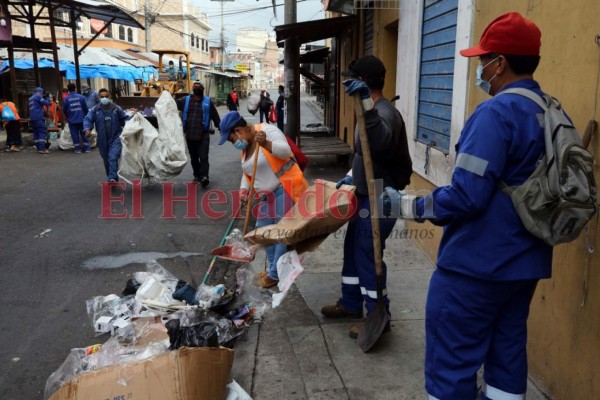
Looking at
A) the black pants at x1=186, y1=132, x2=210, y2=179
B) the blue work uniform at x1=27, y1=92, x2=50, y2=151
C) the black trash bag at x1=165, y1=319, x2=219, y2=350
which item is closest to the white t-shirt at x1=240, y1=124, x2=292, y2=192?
the black trash bag at x1=165, y1=319, x2=219, y2=350

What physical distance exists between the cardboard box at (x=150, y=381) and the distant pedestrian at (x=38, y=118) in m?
12.7

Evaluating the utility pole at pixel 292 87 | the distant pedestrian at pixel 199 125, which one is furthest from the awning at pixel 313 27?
the distant pedestrian at pixel 199 125

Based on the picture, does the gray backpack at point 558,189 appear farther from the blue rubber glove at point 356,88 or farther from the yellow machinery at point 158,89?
the yellow machinery at point 158,89

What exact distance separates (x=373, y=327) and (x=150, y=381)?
1523mm

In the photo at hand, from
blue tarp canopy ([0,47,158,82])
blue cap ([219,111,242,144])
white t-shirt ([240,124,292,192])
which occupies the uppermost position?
blue tarp canopy ([0,47,158,82])

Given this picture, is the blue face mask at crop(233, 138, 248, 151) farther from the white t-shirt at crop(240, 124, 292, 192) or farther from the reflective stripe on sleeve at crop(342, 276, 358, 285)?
the reflective stripe on sleeve at crop(342, 276, 358, 285)

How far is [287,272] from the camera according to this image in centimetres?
348

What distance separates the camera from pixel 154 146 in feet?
28.9

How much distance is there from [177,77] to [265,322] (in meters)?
23.9

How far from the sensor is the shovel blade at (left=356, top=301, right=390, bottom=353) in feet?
11.4

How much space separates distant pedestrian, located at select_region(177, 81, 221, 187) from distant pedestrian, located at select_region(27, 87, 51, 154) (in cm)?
628

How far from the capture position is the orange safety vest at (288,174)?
14.3 feet

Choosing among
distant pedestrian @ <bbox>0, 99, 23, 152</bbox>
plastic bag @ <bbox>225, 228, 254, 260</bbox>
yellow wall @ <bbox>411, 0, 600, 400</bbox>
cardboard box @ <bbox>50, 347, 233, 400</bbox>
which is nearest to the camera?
yellow wall @ <bbox>411, 0, 600, 400</bbox>

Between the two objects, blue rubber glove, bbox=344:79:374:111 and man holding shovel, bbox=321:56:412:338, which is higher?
blue rubber glove, bbox=344:79:374:111
